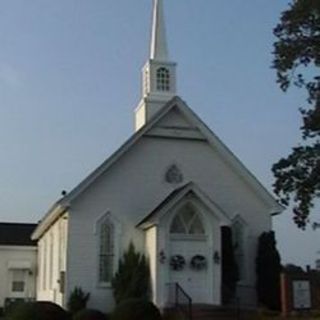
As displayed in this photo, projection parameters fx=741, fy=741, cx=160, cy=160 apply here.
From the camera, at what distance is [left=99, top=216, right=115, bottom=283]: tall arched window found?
3012cm

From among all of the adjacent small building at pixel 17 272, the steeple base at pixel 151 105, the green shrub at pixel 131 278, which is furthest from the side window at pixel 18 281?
the green shrub at pixel 131 278

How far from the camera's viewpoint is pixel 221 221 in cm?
3002

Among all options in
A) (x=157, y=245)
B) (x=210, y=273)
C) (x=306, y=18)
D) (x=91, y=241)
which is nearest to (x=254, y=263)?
(x=210, y=273)

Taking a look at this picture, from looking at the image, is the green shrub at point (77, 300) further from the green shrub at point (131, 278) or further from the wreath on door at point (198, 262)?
the wreath on door at point (198, 262)

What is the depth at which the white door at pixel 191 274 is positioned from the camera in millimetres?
29531

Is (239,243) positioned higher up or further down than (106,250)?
higher up

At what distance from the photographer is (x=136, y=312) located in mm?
22391

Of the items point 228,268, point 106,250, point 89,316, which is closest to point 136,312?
point 89,316

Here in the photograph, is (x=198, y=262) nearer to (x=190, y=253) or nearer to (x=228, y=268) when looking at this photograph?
(x=190, y=253)

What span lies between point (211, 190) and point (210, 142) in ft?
6.94

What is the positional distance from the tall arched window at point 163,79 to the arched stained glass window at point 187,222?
701cm

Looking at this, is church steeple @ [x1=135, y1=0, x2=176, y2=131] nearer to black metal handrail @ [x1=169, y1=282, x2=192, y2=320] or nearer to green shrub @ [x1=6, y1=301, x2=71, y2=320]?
black metal handrail @ [x1=169, y1=282, x2=192, y2=320]

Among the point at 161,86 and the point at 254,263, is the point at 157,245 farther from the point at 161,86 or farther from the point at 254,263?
the point at 161,86

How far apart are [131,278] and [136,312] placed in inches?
269
